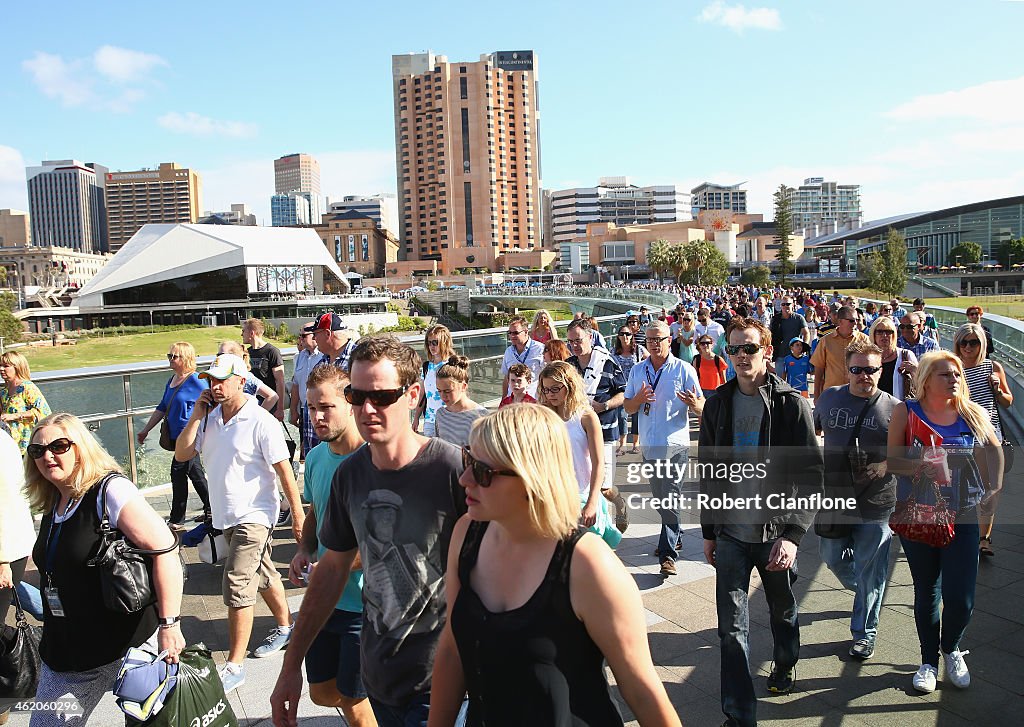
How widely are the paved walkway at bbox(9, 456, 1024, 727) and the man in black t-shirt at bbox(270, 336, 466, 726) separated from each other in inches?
51.9

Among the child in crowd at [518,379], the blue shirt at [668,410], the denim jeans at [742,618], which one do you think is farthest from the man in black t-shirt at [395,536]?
the blue shirt at [668,410]

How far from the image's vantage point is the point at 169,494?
7.39 metres

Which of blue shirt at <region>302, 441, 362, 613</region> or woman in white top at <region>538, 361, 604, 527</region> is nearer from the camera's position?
blue shirt at <region>302, 441, 362, 613</region>

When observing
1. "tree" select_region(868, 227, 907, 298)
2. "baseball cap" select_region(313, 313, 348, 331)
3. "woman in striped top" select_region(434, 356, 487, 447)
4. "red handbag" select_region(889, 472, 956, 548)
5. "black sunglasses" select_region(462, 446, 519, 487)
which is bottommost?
"red handbag" select_region(889, 472, 956, 548)

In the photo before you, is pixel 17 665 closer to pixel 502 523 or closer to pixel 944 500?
pixel 502 523

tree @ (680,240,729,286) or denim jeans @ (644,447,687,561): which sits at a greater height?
tree @ (680,240,729,286)

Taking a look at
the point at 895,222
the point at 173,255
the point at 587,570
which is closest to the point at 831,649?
the point at 587,570

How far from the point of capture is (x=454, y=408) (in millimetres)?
5176

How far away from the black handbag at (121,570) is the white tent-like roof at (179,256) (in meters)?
82.3

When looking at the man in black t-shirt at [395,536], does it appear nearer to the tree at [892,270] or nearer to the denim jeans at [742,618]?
the denim jeans at [742,618]

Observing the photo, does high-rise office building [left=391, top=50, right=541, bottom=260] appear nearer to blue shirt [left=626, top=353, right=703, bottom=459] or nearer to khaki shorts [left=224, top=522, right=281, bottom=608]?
blue shirt [left=626, top=353, right=703, bottom=459]

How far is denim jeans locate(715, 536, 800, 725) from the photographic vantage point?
3.26 meters

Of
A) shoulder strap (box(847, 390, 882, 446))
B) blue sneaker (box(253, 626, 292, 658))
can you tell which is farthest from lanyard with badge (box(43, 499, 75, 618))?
shoulder strap (box(847, 390, 882, 446))

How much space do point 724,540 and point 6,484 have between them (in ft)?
11.1
